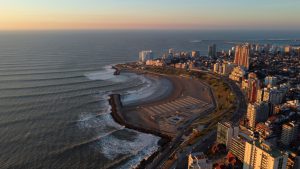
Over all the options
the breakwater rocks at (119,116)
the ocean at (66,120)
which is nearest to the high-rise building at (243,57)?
the ocean at (66,120)

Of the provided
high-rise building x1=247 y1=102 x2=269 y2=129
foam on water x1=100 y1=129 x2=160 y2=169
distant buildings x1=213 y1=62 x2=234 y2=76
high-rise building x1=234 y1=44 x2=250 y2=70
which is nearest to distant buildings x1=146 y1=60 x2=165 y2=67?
distant buildings x1=213 y1=62 x2=234 y2=76

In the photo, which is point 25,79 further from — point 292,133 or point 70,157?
point 292,133

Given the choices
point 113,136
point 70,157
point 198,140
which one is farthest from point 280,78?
→ point 70,157

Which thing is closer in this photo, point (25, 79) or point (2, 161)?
point (2, 161)

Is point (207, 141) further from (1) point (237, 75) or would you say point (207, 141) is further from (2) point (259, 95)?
(1) point (237, 75)

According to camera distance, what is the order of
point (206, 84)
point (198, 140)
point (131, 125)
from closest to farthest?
point (198, 140)
point (131, 125)
point (206, 84)

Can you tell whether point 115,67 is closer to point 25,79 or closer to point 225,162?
point 25,79

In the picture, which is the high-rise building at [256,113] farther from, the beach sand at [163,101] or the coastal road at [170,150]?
the beach sand at [163,101]

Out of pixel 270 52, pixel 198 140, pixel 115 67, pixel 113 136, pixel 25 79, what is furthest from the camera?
pixel 270 52
